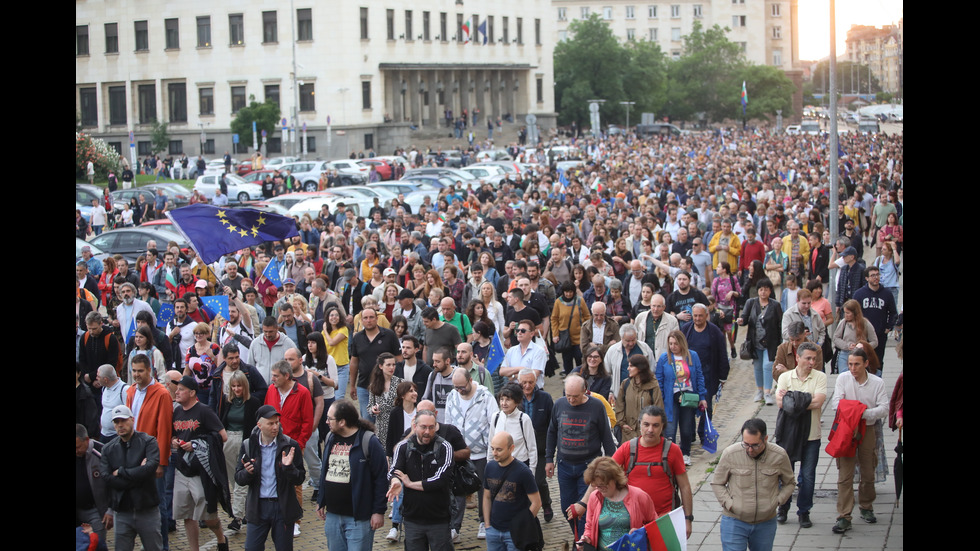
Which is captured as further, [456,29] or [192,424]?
[456,29]

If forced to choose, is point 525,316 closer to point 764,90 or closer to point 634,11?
point 764,90

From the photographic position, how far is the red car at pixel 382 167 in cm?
5197

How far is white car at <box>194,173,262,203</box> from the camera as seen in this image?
148 feet

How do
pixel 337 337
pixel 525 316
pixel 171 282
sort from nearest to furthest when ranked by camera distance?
pixel 337 337 → pixel 525 316 → pixel 171 282

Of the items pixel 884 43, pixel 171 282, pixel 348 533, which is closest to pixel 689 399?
pixel 348 533

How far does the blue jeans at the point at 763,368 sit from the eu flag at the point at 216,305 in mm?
6147

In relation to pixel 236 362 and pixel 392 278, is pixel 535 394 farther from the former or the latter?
pixel 392 278

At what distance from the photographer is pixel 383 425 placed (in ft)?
34.1

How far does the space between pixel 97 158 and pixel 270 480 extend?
4537 cm

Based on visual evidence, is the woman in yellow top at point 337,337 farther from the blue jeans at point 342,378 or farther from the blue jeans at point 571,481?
the blue jeans at point 571,481

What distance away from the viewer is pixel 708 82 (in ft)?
355
